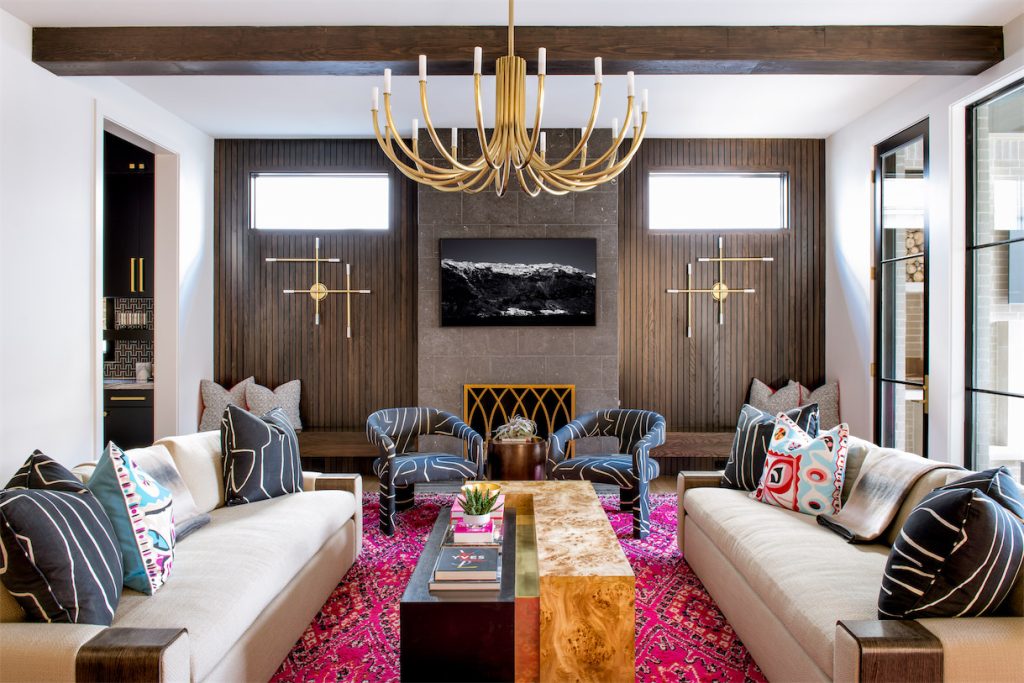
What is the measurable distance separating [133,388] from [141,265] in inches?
41.7

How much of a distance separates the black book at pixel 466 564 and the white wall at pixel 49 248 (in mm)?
2575

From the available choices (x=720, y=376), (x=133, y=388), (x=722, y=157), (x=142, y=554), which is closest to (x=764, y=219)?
(x=722, y=157)

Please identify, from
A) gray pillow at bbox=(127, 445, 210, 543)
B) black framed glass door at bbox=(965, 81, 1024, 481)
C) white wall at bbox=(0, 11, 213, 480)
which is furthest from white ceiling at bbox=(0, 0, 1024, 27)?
gray pillow at bbox=(127, 445, 210, 543)

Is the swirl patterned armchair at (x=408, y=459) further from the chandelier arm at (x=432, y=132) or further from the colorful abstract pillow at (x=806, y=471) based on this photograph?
the chandelier arm at (x=432, y=132)

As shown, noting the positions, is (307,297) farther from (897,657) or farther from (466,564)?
(897,657)

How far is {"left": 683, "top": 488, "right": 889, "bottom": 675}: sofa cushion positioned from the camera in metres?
1.74

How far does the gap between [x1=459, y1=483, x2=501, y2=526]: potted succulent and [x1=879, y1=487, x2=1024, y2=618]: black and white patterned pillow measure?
147 centimetres

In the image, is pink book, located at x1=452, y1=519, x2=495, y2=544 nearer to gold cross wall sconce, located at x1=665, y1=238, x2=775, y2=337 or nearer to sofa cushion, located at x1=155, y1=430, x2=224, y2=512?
sofa cushion, located at x1=155, y1=430, x2=224, y2=512

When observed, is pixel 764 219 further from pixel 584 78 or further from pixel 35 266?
pixel 35 266

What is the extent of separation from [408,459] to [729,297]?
327cm

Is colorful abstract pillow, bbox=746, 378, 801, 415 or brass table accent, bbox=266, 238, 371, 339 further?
brass table accent, bbox=266, 238, 371, 339

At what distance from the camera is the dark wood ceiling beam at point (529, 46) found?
10.7 feet

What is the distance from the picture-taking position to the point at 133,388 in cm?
476

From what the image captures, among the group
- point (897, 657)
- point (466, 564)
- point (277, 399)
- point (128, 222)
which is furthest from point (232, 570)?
point (128, 222)
